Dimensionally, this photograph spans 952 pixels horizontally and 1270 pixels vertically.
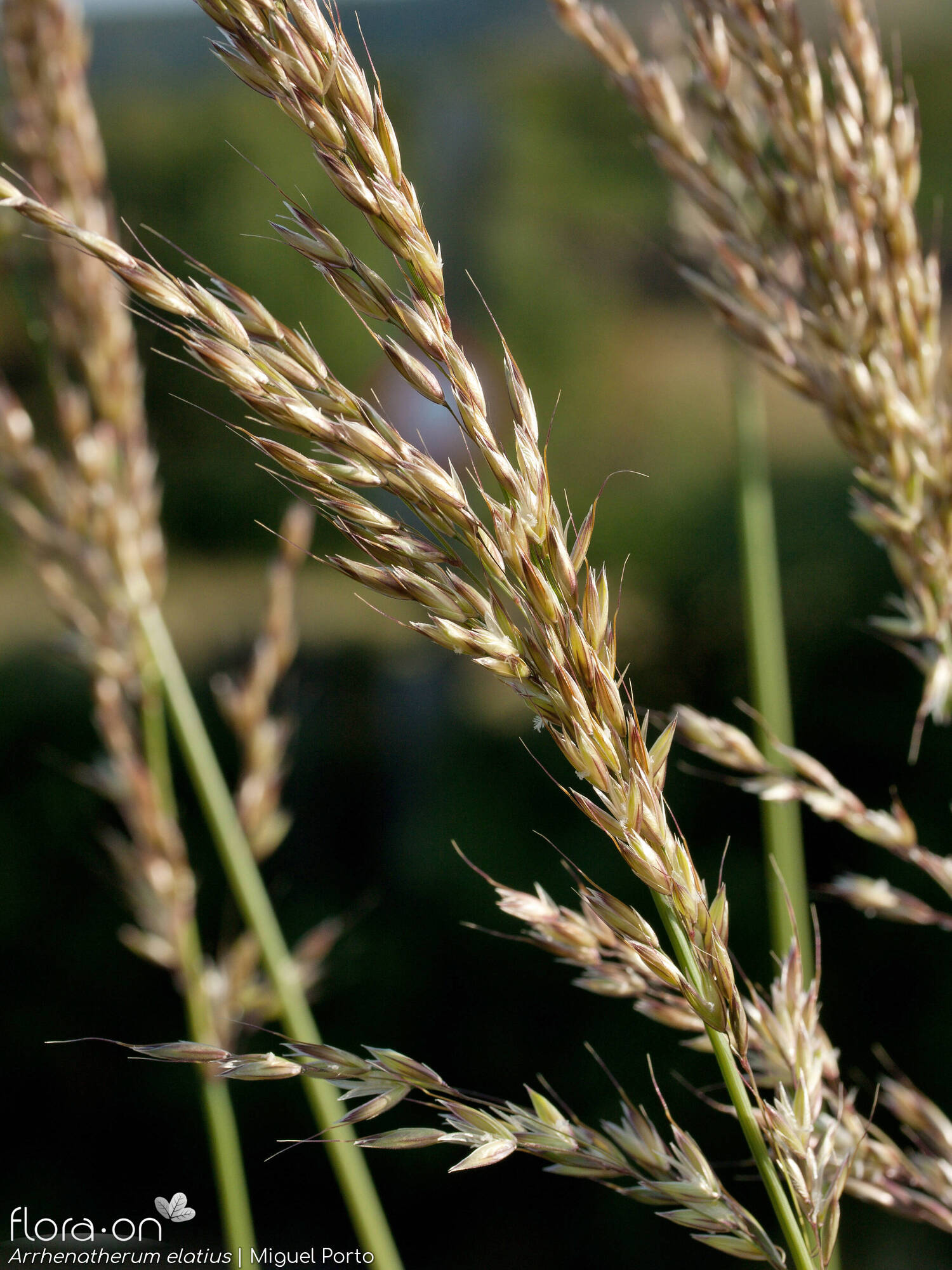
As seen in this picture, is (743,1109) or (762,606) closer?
(743,1109)

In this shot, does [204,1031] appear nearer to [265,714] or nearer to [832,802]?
[265,714]

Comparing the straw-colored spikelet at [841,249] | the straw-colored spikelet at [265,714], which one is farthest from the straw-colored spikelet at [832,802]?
the straw-colored spikelet at [265,714]

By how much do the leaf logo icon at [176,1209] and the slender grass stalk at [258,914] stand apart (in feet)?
0.34

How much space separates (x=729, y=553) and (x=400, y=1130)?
241 centimetres

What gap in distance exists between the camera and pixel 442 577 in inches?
12.3

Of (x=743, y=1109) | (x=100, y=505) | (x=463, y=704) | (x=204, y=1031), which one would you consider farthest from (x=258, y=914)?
(x=463, y=704)

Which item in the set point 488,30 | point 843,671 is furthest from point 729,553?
point 488,30

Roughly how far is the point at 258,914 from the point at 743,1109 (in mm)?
466

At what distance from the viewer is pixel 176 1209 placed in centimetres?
68

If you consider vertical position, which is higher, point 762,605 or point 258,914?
point 762,605

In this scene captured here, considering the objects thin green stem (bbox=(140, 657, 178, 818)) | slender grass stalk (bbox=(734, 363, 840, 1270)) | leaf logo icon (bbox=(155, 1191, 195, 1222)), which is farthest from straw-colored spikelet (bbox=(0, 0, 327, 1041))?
slender grass stalk (bbox=(734, 363, 840, 1270))

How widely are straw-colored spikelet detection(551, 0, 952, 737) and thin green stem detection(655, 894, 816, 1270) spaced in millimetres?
274

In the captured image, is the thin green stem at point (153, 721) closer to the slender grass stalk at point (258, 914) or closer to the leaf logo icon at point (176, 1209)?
the slender grass stalk at point (258, 914)

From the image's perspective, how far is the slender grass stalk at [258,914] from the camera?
24.5 inches
